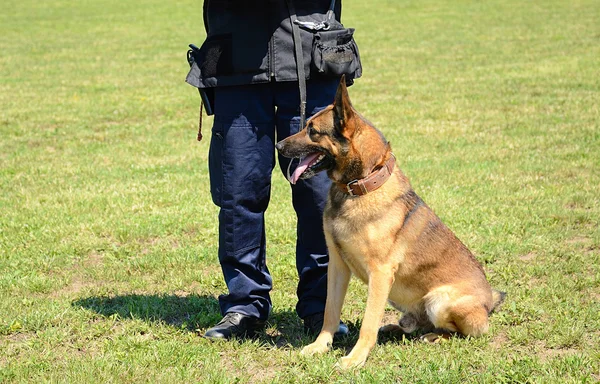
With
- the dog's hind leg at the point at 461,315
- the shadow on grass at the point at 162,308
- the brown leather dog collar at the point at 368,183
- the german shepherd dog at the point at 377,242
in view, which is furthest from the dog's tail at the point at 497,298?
the shadow on grass at the point at 162,308

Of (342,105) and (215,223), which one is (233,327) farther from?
(215,223)

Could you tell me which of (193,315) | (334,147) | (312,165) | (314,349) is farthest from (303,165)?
(193,315)

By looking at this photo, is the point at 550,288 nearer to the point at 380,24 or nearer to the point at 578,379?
the point at 578,379

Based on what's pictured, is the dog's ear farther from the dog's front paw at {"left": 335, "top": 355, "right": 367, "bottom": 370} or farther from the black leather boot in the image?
the black leather boot

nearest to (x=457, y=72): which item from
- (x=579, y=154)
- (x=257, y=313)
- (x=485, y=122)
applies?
(x=485, y=122)

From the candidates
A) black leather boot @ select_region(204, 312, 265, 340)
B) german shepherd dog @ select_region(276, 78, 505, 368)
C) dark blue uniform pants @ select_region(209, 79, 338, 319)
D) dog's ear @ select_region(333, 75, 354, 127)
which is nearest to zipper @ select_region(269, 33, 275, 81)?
dark blue uniform pants @ select_region(209, 79, 338, 319)

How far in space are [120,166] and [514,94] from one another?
7319 mm

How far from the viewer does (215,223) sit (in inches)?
277

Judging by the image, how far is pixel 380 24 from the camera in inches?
1008

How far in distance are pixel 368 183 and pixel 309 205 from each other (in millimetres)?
582

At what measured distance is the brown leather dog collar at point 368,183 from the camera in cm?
423

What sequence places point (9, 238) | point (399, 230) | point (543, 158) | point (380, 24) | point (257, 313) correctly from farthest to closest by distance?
point (380, 24), point (543, 158), point (9, 238), point (257, 313), point (399, 230)

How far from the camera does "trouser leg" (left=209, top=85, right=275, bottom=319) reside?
4.53 meters

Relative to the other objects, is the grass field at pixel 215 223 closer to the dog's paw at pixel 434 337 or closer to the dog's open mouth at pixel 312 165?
the dog's paw at pixel 434 337
